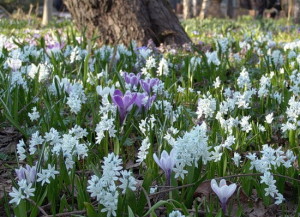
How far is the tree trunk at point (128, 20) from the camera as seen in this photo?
17.5ft

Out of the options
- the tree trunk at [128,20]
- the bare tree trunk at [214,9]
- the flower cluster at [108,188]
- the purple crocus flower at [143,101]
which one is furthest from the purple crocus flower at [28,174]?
the bare tree trunk at [214,9]

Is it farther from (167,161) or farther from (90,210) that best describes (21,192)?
(167,161)

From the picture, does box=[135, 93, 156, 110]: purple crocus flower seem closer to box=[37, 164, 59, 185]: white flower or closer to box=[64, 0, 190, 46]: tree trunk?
box=[37, 164, 59, 185]: white flower

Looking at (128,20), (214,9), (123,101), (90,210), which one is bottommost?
(214,9)

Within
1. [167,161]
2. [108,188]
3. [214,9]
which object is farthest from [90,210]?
[214,9]

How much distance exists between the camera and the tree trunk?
5.33 m

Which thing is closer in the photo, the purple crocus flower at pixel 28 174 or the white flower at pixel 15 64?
the purple crocus flower at pixel 28 174

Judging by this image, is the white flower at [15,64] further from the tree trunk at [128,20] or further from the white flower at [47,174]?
the white flower at [47,174]

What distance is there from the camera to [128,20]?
211 inches

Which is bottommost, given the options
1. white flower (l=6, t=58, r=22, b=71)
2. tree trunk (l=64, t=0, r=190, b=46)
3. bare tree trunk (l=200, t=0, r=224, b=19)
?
bare tree trunk (l=200, t=0, r=224, b=19)

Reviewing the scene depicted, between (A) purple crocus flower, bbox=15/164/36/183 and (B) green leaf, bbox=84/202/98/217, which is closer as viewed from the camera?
(B) green leaf, bbox=84/202/98/217

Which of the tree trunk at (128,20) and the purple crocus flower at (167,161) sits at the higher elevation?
the tree trunk at (128,20)

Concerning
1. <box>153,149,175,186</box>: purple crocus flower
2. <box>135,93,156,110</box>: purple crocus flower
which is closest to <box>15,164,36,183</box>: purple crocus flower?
<box>153,149,175,186</box>: purple crocus flower

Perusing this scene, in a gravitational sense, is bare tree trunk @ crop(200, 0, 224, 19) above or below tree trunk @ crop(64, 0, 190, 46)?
below
